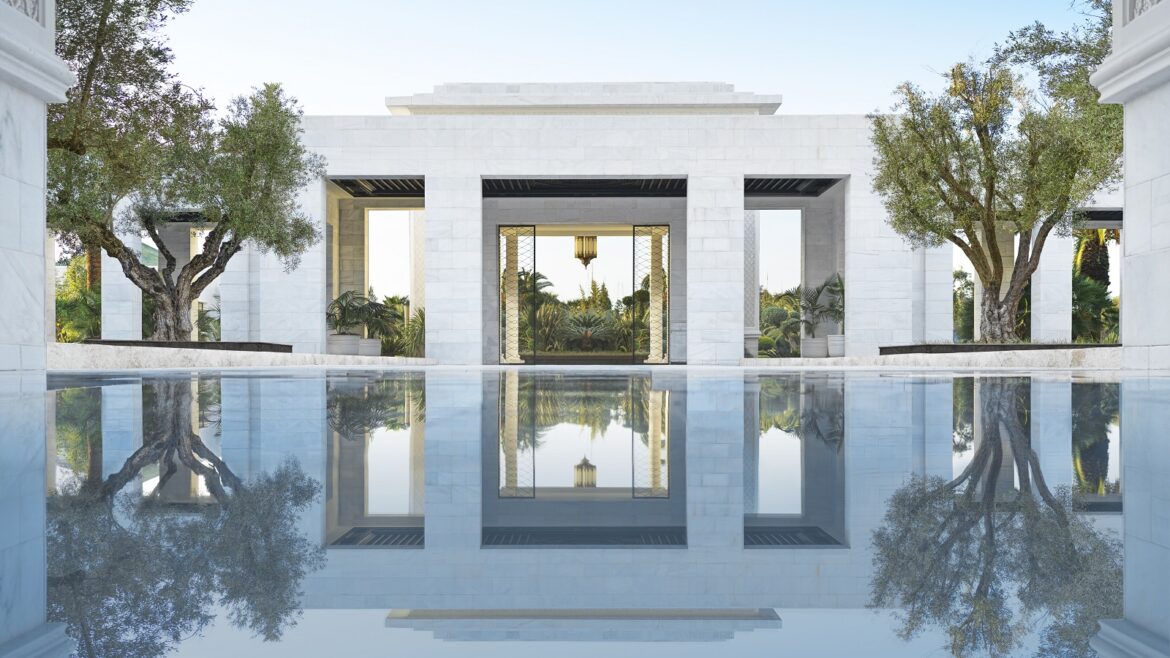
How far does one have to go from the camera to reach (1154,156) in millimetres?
8133

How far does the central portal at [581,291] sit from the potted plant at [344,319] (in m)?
4.37

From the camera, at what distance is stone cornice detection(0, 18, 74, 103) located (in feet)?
22.2

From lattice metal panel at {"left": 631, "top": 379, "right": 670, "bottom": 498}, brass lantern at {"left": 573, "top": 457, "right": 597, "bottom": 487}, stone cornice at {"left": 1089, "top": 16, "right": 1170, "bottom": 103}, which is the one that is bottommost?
lattice metal panel at {"left": 631, "top": 379, "right": 670, "bottom": 498}

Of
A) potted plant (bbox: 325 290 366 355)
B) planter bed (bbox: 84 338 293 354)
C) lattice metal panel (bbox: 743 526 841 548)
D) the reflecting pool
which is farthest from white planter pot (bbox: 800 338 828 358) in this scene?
lattice metal panel (bbox: 743 526 841 548)

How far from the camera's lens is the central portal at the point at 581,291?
25.6 m

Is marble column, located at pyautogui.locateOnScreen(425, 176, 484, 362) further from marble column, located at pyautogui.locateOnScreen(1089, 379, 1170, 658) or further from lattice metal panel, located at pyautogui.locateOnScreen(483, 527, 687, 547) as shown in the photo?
lattice metal panel, located at pyautogui.locateOnScreen(483, 527, 687, 547)

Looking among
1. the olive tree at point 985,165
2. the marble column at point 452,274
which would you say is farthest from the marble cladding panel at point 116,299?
the olive tree at point 985,165

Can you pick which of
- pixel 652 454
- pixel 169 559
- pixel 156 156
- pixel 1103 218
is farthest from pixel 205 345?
pixel 1103 218

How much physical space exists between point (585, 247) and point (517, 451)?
965 inches

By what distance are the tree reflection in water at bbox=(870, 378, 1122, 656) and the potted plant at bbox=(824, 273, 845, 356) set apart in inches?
836

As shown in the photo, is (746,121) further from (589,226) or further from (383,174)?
(383,174)

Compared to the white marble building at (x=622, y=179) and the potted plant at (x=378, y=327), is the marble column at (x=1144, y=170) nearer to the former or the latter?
the white marble building at (x=622, y=179)

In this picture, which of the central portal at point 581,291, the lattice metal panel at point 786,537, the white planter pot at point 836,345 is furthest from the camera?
the central portal at point 581,291

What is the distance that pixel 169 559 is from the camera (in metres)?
1.20
